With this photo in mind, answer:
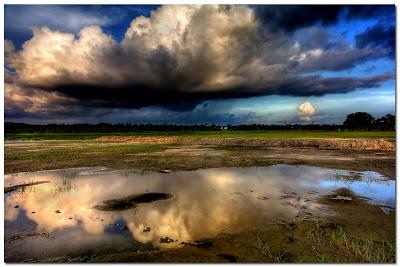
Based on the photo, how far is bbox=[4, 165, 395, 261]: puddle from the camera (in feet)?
28.5

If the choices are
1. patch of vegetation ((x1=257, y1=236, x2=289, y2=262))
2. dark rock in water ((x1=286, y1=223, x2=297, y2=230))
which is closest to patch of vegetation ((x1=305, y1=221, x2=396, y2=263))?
dark rock in water ((x1=286, y1=223, x2=297, y2=230))

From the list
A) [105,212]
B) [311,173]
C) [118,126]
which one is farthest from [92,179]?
[118,126]

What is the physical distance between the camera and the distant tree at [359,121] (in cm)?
14238

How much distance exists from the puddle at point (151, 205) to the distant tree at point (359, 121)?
5373 inches

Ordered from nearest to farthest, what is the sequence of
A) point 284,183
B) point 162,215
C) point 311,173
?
point 162,215 → point 284,183 → point 311,173

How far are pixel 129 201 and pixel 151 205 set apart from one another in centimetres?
115

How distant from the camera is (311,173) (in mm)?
20703

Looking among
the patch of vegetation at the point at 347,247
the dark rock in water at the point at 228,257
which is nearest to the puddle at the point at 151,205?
the dark rock in water at the point at 228,257

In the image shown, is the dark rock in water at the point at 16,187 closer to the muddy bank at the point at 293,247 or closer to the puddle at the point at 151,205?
the puddle at the point at 151,205

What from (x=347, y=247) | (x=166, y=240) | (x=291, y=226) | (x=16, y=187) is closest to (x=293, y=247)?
(x=347, y=247)

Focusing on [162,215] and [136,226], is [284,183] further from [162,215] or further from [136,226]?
[136,226]

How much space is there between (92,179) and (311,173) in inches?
525

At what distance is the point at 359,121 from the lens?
143 meters

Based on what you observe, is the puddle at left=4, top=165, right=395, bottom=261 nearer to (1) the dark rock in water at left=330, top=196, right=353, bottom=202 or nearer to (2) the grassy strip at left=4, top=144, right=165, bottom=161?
(1) the dark rock in water at left=330, top=196, right=353, bottom=202
